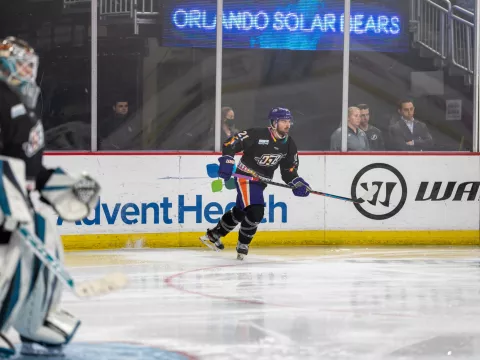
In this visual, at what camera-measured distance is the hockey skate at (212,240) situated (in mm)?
8812

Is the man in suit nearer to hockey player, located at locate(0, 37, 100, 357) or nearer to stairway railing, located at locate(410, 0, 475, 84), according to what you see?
stairway railing, located at locate(410, 0, 475, 84)

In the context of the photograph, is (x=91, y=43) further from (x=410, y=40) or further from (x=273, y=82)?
(x=410, y=40)

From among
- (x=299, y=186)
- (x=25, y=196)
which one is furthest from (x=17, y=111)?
(x=299, y=186)

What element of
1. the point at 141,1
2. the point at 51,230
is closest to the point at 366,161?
the point at 141,1

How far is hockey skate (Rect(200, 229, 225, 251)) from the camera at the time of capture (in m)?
8.81

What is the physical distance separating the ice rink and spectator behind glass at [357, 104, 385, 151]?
44.5 inches

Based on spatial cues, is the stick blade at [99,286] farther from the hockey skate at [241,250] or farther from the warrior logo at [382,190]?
the warrior logo at [382,190]

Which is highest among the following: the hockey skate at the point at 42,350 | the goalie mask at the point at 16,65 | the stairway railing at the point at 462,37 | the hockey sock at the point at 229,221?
the stairway railing at the point at 462,37

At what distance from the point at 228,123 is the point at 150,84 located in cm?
73

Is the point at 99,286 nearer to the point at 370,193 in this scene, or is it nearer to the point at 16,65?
the point at 16,65

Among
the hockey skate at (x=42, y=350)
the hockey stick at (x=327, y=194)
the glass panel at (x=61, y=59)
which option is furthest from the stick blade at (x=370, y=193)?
the hockey skate at (x=42, y=350)

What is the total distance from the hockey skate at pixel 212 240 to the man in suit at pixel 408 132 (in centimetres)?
201

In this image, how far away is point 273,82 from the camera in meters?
10.0

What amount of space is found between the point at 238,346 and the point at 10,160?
1338mm
